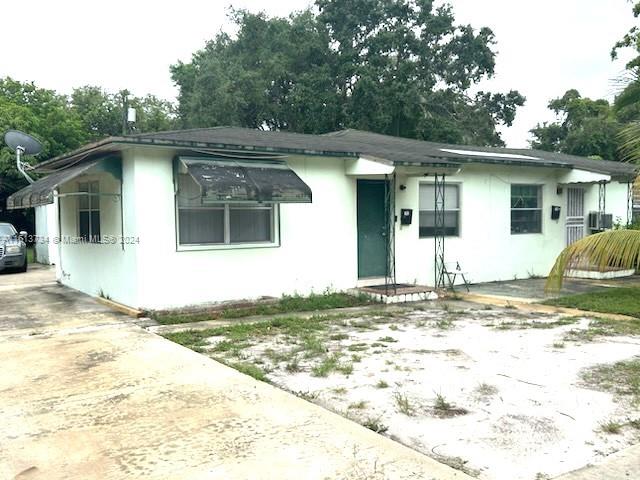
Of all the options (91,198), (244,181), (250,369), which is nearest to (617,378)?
(250,369)

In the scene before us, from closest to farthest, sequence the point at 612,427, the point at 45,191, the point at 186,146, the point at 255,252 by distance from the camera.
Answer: the point at 612,427 < the point at 186,146 < the point at 45,191 < the point at 255,252

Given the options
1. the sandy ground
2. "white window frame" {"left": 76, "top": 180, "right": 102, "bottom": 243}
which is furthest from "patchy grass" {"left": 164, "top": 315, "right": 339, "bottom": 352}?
"white window frame" {"left": 76, "top": 180, "right": 102, "bottom": 243}

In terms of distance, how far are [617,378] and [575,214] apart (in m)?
10.1

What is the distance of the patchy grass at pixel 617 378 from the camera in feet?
16.3

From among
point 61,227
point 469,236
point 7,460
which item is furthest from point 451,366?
point 61,227

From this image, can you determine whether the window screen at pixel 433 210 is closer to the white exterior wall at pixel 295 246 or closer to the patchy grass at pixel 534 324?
the white exterior wall at pixel 295 246

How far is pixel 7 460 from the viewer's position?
3.58 metres

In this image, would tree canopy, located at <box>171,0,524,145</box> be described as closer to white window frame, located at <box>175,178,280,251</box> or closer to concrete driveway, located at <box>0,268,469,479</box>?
white window frame, located at <box>175,178,280,251</box>

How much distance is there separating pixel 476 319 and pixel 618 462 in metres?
5.04

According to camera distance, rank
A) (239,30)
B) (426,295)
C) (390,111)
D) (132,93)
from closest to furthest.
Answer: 1. (426,295)
2. (390,111)
3. (239,30)
4. (132,93)

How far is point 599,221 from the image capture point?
14570 mm

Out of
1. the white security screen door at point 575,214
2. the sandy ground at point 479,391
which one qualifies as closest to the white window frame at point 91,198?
the sandy ground at point 479,391

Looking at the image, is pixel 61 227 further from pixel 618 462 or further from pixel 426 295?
pixel 618 462

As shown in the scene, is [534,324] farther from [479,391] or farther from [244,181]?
[244,181]
